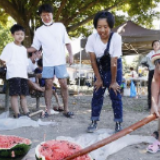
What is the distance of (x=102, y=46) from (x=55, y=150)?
6.07 feet

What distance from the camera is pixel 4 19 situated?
51.1 ft

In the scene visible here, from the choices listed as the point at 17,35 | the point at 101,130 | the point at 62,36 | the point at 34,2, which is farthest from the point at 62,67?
the point at 34,2

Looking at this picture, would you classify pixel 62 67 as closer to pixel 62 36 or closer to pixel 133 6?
pixel 62 36

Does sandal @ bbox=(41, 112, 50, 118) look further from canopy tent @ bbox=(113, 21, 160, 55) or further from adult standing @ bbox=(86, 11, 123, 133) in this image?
canopy tent @ bbox=(113, 21, 160, 55)

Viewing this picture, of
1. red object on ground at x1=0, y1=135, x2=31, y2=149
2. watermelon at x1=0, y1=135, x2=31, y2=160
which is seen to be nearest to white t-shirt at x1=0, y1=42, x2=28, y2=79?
red object on ground at x1=0, y1=135, x2=31, y2=149

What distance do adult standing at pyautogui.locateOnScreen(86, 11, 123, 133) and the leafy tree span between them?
30.8 ft

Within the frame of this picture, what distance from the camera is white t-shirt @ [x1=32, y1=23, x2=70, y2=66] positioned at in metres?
4.72

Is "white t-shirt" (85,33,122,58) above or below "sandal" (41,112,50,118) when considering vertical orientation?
above

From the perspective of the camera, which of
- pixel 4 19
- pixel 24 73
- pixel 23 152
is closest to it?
pixel 23 152

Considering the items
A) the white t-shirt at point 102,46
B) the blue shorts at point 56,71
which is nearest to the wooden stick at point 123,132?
the white t-shirt at point 102,46

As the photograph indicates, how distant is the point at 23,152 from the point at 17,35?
2.87 meters

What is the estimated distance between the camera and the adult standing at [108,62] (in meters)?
3.49

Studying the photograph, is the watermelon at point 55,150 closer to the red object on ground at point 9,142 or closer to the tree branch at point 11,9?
the red object on ground at point 9,142

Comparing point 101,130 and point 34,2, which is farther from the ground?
point 34,2
